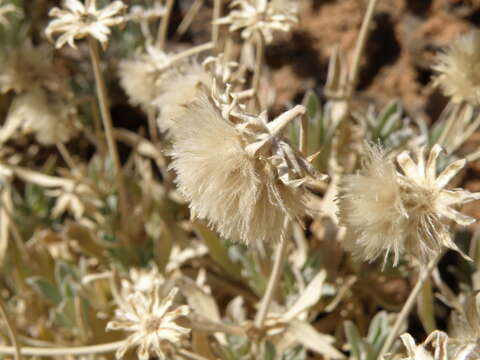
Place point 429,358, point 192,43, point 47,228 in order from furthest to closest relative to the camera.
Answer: point 192,43
point 47,228
point 429,358

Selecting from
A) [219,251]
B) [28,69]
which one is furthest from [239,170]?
[28,69]

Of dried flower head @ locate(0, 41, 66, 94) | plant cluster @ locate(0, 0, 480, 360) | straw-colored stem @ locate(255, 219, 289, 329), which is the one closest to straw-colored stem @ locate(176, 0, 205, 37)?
plant cluster @ locate(0, 0, 480, 360)

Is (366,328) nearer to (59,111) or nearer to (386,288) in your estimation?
(386,288)

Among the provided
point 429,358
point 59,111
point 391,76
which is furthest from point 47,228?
point 429,358

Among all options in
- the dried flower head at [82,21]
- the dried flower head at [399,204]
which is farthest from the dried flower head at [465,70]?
the dried flower head at [82,21]

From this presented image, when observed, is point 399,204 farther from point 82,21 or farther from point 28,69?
point 28,69
